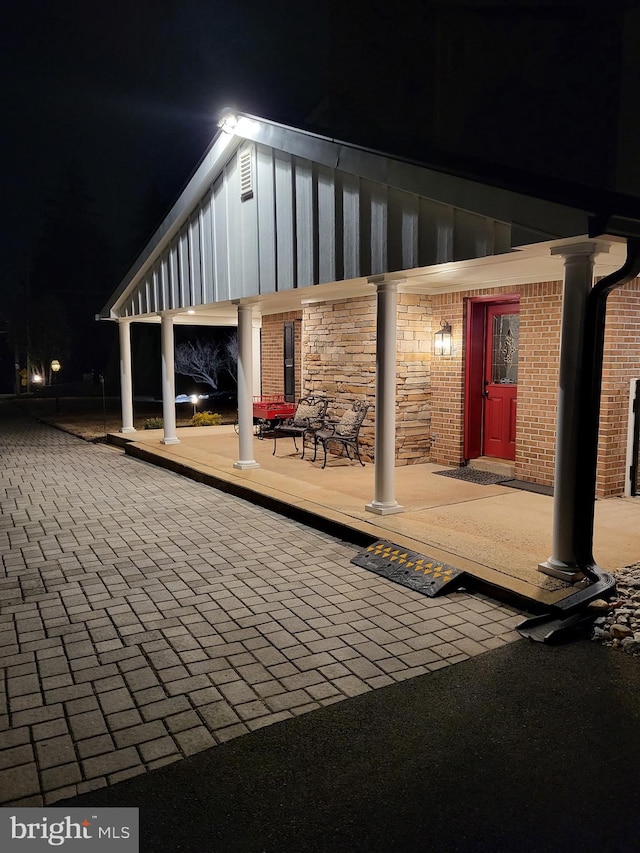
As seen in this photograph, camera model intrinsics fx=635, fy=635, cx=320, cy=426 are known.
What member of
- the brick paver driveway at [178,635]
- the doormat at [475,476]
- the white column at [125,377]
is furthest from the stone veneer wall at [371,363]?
the white column at [125,377]

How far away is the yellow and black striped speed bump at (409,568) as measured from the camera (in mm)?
4891

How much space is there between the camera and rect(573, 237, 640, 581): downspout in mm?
4523

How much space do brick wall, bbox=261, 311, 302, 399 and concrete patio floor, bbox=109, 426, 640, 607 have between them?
330 cm

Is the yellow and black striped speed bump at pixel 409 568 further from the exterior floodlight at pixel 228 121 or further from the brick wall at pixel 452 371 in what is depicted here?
the exterior floodlight at pixel 228 121

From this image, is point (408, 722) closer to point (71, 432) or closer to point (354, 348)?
point (354, 348)

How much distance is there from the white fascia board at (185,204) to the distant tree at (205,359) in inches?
771

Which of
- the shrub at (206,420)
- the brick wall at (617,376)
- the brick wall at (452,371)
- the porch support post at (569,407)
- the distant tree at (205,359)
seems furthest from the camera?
the distant tree at (205,359)

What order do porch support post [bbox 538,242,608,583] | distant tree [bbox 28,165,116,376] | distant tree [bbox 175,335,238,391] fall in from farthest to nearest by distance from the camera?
distant tree [bbox 28,165,116,376] → distant tree [bbox 175,335,238,391] → porch support post [bbox 538,242,608,583]

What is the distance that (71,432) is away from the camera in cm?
1650

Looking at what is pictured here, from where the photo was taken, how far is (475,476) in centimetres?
844

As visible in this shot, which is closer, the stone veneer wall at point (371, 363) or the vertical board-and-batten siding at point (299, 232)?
the vertical board-and-batten siding at point (299, 232)

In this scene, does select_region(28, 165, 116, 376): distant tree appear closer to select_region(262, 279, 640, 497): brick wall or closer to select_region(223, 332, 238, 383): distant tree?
select_region(223, 332, 238, 383): distant tree

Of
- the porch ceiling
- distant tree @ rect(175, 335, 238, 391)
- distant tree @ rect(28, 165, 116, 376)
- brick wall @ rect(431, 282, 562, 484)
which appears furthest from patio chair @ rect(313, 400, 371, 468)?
distant tree @ rect(28, 165, 116, 376)

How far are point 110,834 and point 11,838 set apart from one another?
0.40 m
